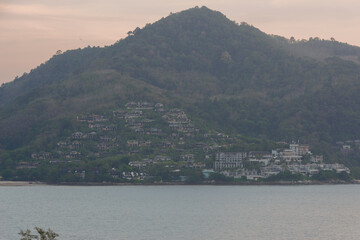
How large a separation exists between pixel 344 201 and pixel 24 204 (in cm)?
5639

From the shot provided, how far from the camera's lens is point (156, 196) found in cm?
15962

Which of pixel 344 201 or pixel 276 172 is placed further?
pixel 276 172

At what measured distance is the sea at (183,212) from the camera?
101 m

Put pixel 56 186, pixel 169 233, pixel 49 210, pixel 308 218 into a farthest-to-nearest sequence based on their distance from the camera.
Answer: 1. pixel 56 186
2. pixel 49 210
3. pixel 308 218
4. pixel 169 233

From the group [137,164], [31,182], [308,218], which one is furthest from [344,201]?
[31,182]

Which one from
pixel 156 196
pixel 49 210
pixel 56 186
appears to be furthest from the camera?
pixel 56 186

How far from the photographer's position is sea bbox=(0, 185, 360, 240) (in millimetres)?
100750

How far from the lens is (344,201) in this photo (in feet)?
493

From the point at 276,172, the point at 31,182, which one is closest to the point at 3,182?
the point at 31,182

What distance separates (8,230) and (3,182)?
94.1 m

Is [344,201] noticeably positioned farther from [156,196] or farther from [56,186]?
[56,186]

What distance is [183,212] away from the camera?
422 feet

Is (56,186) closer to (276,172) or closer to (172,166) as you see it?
(172,166)

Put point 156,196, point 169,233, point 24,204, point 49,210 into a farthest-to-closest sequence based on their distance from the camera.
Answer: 1. point 156,196
2. point 24,204
3. point 49,210
4. point 169,233
